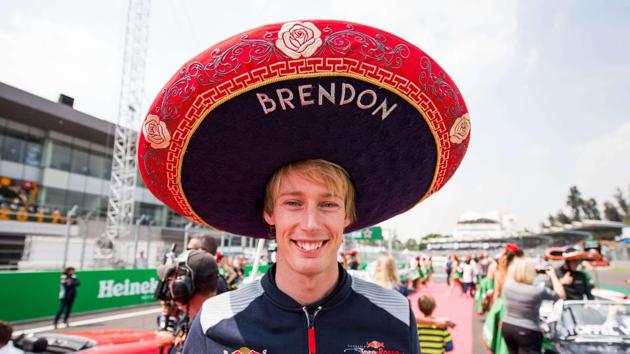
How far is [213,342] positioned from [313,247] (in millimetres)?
465

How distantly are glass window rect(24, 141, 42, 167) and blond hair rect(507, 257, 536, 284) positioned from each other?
32.1 meters

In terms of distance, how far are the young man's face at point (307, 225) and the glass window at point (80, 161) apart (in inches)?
1368

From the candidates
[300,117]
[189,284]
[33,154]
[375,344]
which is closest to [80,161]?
[33,154]

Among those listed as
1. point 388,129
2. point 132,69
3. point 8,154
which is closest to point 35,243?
point 8,154

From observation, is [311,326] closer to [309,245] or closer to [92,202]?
[309,245]

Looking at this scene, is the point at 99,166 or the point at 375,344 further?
the point at 99,166

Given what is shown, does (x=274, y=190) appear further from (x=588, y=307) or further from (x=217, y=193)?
(x=588, y=307)

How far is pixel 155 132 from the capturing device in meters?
1.28

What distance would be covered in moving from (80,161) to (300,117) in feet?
118

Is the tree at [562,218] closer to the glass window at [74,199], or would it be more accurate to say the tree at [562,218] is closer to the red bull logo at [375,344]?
the glass window at [74,199]

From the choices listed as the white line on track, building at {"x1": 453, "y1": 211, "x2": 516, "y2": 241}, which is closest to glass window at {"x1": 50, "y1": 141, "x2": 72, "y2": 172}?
the white line on track

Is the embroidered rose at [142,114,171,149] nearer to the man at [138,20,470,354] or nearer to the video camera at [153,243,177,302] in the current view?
the man at [138,20,470,354]

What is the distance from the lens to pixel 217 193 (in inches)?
64.8

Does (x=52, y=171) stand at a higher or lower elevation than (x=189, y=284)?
higher
